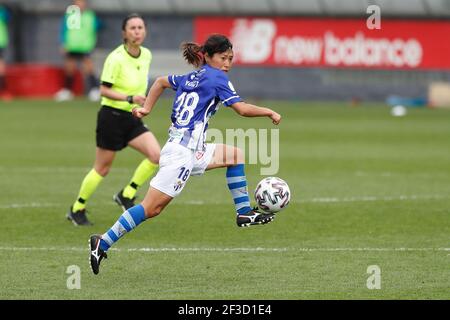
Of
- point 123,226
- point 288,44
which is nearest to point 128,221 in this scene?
point 123,226

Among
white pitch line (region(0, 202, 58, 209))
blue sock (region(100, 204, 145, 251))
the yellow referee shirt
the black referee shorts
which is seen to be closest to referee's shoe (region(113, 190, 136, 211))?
the black referee shorts

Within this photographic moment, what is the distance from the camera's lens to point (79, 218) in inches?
518

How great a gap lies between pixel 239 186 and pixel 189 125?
3.21 feet

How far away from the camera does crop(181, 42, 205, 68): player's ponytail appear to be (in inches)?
416

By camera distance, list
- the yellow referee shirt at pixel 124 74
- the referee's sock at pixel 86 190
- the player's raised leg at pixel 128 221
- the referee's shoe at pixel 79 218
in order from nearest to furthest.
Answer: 1. the player's raised leg at pixel 128 221
2. the referee's shoe at pixel 79 218
3. the referee's sock at pixel 86 190
4. the yellow referee shirt at pixel 124 74

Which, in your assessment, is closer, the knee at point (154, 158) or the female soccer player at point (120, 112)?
the female soccer player at point (120, 112)

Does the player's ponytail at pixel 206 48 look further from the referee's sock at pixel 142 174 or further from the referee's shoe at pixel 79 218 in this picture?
the referee's sock at pixel 142 174

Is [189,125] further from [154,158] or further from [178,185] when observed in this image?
[154,158]

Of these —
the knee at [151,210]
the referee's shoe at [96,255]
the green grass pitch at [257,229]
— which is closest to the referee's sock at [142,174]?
the green grass pitch at [257,229]

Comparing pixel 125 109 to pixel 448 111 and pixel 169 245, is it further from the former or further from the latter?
pixel 448 111

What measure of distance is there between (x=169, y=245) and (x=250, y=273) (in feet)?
5.77

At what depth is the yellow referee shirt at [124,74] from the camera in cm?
1336
